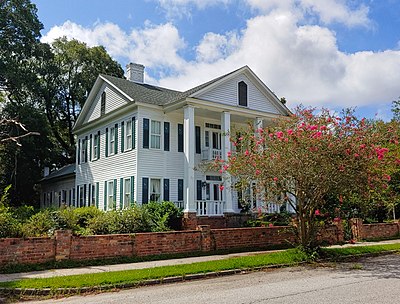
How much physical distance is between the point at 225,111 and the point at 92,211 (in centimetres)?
925

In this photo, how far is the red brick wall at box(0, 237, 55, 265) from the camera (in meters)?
11.7

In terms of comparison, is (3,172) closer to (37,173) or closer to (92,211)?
(37,173)

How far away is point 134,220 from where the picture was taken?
15789 millimetres

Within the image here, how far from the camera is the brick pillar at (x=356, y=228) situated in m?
20.2

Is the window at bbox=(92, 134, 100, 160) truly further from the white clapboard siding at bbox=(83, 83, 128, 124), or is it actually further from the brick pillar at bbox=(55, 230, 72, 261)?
the brick pillar at bbox=(55, 230, 72, 261)

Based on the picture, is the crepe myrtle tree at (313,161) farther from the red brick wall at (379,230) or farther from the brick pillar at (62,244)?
the red brick wall at (379,230)

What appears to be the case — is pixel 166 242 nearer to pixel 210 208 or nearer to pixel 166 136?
pixel 210 208

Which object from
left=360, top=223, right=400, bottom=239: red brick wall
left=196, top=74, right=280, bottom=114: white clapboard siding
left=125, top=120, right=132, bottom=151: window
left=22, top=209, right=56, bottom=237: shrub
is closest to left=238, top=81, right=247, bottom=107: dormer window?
left=196, top=74, right=280, bottom=114: white clapboard siding

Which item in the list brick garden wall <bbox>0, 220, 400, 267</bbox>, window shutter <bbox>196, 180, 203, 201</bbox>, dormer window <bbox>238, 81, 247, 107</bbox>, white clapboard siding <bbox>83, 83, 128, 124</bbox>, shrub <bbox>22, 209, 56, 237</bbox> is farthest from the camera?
white clapboard siding <bbox>83, 83, 128, 124</bbox>

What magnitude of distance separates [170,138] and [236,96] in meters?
4.62

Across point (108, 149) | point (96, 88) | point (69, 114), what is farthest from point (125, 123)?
point (69, 114)

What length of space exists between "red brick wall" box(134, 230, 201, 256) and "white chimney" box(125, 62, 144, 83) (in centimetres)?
1626

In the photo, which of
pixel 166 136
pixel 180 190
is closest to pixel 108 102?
pixel 166 136

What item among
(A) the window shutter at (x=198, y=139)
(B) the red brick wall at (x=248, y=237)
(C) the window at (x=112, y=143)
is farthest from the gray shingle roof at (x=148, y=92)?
(B) the red brick wall at (x=248, y=237)
